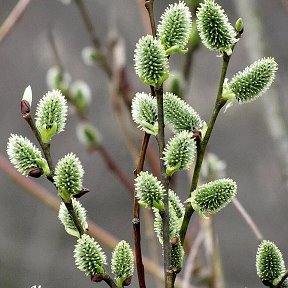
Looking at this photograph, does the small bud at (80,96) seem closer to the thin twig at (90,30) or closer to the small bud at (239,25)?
the thin twig at (90,30)

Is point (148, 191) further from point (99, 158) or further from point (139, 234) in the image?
point (99, 158)

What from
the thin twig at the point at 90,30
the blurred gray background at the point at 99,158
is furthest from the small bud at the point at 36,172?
the blurred gray background at the point at 99,158

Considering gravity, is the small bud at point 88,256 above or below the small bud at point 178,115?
below

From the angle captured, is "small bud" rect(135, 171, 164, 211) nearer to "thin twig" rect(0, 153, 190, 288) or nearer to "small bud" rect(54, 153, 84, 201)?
"small bud" rect(54, 153, 84, 201)

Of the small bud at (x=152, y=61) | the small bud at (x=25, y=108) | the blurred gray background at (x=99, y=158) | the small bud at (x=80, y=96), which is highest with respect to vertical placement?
the blurred gray background at (x=99, y=158)

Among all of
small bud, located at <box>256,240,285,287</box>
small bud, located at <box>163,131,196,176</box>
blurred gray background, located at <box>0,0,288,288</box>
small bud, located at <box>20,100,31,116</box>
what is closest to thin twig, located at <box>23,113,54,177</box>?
small bud, located at <box>20,100,31,116</box>
